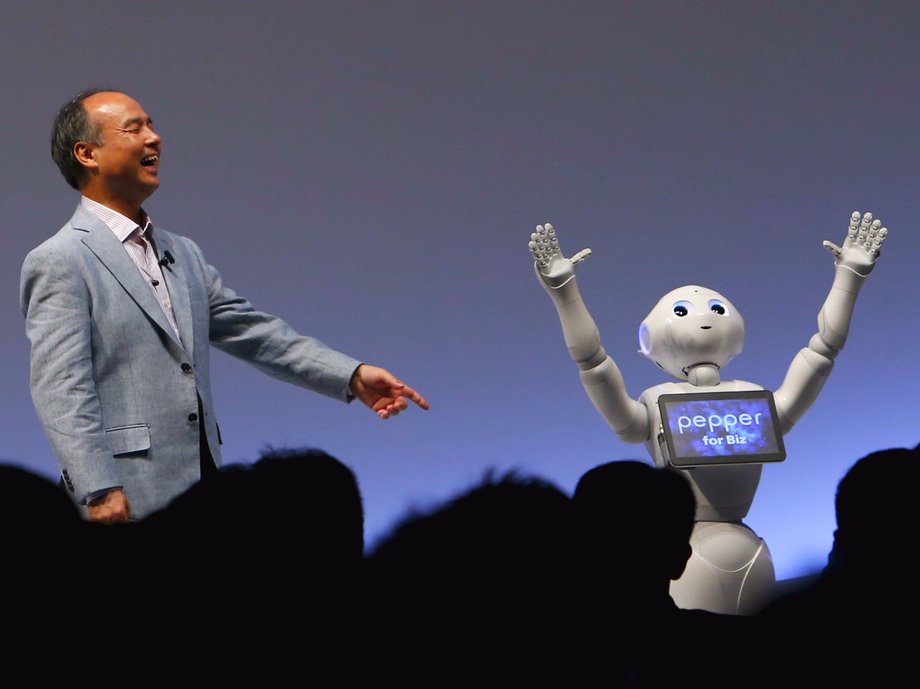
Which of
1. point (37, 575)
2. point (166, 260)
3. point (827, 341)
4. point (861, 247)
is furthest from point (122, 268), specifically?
point (861, 247)

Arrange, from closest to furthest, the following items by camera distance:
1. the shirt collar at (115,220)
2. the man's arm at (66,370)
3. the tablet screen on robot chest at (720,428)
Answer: the man's arm at (66,370)
the shirt collar at (115,220)
the tablet screen on robot chest at (720,428)

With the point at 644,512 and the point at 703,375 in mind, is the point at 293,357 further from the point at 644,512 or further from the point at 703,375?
the point at 703,375

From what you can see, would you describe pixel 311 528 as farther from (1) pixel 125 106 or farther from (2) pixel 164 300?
(1) pixel 125 106

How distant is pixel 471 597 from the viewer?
40.9 inches

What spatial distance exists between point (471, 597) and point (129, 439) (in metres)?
1.23

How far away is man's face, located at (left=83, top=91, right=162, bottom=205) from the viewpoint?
2262 millimetres

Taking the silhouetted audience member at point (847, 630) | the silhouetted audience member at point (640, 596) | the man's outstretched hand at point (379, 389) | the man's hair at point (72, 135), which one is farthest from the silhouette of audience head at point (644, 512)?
the man's hair at point (72, 135)

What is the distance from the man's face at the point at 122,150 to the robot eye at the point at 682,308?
1412 mm

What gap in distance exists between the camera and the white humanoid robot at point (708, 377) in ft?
9.27

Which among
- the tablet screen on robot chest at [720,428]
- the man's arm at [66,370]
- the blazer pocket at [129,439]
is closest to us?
→ the man's arm at [66,370]

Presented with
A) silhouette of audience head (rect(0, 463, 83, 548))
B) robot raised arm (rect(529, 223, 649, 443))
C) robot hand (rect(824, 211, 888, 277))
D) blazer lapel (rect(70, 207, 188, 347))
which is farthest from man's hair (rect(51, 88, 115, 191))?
robot hand (rect(824, 211, 888, 277))

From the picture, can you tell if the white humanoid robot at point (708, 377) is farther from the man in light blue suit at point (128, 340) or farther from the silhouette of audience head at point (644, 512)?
the silhouette of audience head at point (644, 512)

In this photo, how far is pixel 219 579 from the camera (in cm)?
106

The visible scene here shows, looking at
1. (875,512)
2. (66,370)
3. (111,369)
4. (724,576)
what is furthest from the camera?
(724,576)
